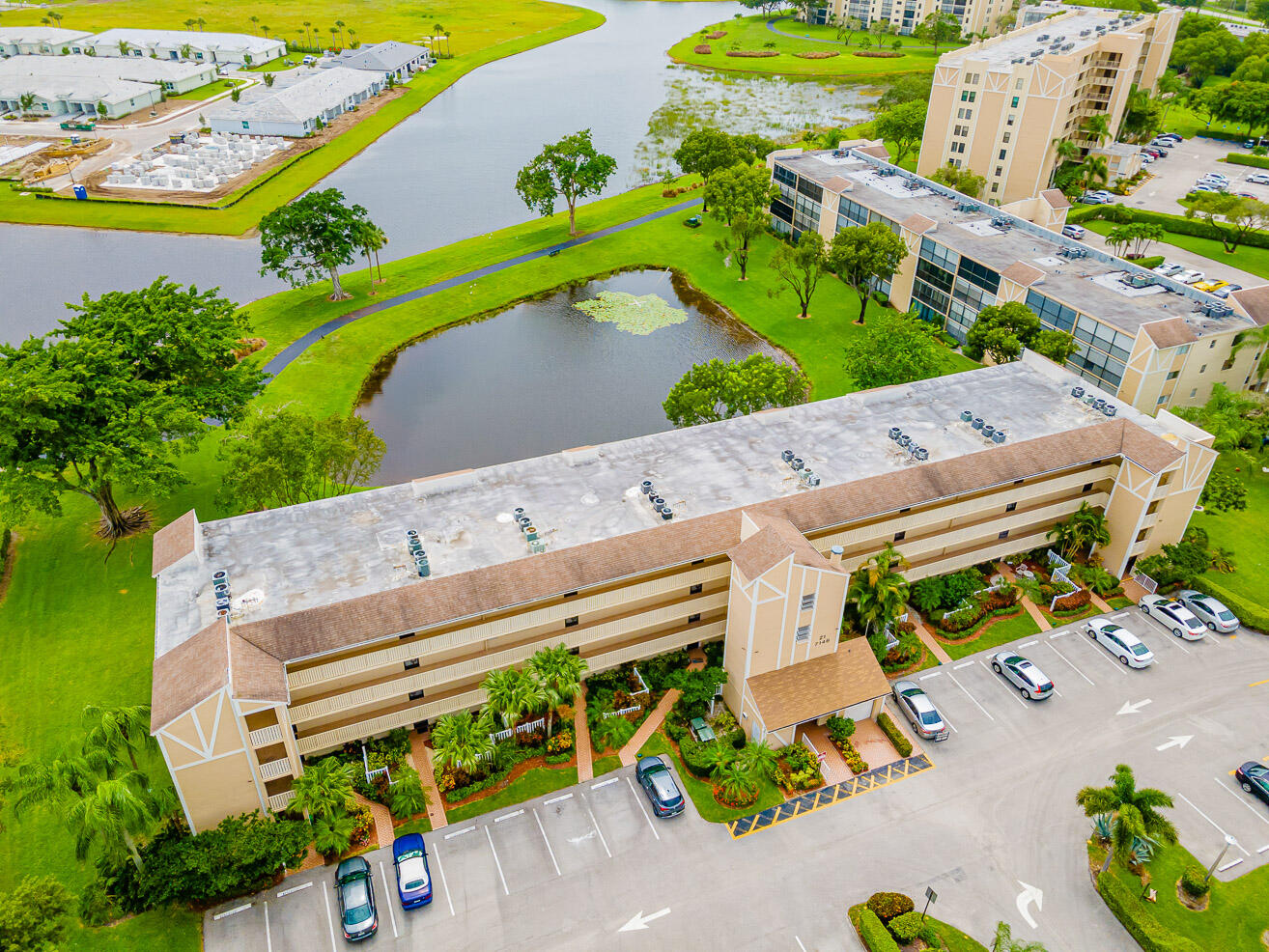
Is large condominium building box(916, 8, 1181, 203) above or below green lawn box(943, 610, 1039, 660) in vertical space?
above

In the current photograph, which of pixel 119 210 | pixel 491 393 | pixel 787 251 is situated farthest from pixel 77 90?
pixel 787 251

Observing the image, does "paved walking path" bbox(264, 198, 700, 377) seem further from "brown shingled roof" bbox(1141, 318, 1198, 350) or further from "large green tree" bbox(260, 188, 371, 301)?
"brown shingled roof" bbox(1141, 318, 1198, 350)

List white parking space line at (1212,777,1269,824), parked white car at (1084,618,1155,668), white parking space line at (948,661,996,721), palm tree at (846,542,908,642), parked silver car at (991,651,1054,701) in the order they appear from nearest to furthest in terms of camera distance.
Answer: white parking space line at (1212,777,1269,824), palm tree at (846,542,908,642), white parking space line at (948,661,996,721), parked silver car at (991,651,1054,701), parked white car at (1084,618,1155,668)

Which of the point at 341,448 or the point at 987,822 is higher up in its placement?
the point at 341,448

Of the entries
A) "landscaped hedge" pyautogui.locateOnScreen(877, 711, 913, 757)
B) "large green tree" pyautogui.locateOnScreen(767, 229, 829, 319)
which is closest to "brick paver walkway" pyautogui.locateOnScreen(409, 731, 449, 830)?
"landscaped hedge" pyautogui.locateOnScreen(877, 711, 913, 757)

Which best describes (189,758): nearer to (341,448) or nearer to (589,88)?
(341,448)
